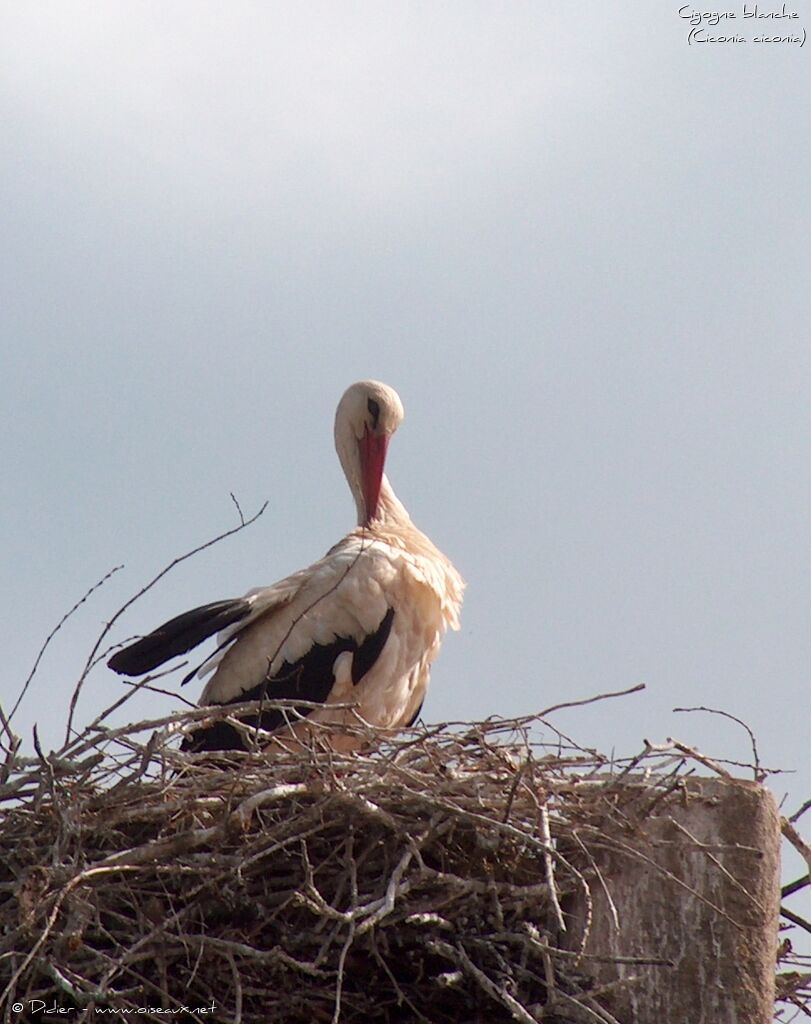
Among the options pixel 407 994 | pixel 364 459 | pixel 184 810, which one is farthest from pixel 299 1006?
pixel 364 459

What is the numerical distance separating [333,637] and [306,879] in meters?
1.86

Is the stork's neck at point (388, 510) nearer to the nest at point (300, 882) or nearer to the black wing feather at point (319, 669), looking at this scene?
the black wing feather at point (319, 669)

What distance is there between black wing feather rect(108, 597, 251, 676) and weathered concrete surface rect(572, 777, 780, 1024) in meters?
1.78

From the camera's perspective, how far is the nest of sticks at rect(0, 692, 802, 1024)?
12.7 feet

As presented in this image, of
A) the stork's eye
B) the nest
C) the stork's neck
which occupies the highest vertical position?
the stork's eye

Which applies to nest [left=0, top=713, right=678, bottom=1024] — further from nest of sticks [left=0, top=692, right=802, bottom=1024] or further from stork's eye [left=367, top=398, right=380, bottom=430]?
stork's eye [left=367, top=398, right=380, bottom=430]

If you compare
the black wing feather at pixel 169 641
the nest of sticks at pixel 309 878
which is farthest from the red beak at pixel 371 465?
the nest of sticks at pixel 309 878

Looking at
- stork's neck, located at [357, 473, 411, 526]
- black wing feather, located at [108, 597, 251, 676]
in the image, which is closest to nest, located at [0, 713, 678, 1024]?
black wing feather, located at [108, 597, 251, 676]

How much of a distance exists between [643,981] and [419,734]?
807 millimetres

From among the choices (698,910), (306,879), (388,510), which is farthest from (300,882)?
(388,510)

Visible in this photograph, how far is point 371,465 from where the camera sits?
6449 millimetres

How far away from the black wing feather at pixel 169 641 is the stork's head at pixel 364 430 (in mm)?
1126

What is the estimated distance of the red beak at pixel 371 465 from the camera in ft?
20.9

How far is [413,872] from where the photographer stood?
13.1 feet
